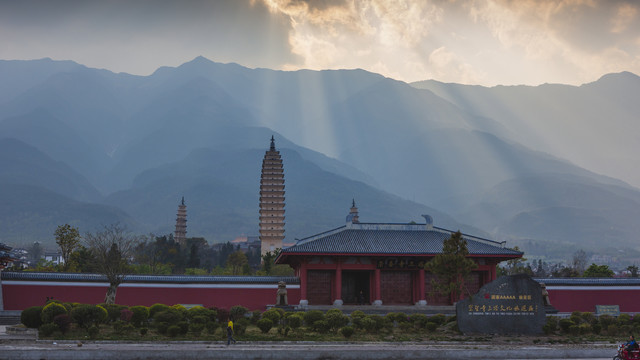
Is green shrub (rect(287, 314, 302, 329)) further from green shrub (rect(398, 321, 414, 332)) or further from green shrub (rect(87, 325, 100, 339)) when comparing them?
green shrub (rect(87, 325, 100, 339))

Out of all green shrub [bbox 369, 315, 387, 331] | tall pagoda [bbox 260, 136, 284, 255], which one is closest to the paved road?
green shrub [bbox 369, 315, 387, 331]

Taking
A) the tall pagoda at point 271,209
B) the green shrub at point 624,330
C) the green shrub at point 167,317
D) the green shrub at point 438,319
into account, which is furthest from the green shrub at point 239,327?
the tall pagoda at point 271,209

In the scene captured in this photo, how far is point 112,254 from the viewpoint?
40531 millimetres

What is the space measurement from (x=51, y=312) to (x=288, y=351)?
10.4m

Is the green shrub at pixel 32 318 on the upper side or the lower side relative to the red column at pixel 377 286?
lower

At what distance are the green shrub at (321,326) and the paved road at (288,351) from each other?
7.92 feet

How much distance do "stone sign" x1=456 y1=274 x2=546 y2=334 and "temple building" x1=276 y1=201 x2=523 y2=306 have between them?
1115 cm

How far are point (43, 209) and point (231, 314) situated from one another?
617 feet

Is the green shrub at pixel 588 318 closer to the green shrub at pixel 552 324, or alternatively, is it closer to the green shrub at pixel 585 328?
the green shrub at pixel 585 328

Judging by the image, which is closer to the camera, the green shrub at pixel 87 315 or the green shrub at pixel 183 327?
the green shrub at pixel 87 315

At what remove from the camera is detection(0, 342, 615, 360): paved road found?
21.7 metres

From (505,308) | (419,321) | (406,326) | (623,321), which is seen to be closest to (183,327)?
(406,326)

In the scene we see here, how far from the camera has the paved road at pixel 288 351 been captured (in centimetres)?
2170

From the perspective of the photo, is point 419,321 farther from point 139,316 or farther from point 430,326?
point 139,316
